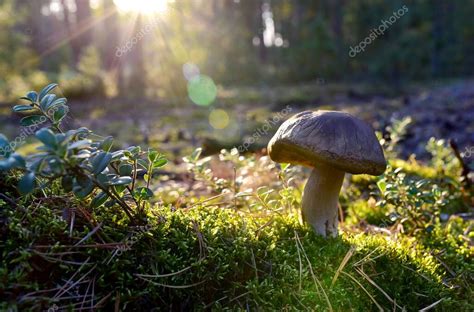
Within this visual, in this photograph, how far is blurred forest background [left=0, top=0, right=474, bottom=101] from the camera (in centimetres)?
1385

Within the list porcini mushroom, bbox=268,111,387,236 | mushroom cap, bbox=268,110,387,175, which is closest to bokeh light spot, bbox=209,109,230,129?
porcini mushroom, bbox=268,111,387,236

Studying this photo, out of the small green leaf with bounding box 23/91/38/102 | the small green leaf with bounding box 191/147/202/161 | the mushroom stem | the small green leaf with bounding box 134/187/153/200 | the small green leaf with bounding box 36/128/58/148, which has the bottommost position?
the mushroom stem

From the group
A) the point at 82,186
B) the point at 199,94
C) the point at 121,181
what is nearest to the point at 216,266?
the point at 121,181

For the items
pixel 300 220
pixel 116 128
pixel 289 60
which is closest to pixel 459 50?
Answer: pixel 289 60

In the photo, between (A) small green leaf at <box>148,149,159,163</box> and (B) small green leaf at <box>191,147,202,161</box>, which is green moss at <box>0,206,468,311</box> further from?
(B) small green leaf at <box>191,147,202,161</box>

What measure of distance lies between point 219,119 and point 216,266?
26.8ft

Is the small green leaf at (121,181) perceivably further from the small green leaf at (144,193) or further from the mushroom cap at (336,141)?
the mushroom cap at (336,141)

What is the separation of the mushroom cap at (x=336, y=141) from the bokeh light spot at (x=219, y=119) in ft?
20.1

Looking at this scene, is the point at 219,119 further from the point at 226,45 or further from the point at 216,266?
the point at 226,45

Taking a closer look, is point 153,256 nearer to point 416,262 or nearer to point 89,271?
point 89,271

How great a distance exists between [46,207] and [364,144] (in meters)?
1.64

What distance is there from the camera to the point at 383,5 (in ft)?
94.5

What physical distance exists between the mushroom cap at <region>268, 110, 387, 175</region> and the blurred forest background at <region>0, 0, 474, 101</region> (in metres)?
10.9

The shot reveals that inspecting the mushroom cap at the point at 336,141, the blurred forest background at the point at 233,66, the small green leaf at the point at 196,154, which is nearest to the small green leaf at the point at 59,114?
the small green leaf at the point at 196,154
